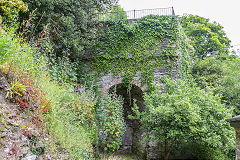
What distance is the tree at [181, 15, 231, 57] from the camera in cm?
1437

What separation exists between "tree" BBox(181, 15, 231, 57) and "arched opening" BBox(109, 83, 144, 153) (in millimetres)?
8241

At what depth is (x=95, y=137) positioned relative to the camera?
5.39 metres

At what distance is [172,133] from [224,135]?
1.62m

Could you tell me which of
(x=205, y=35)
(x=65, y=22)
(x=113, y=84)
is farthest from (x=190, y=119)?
(x=205, y=35)

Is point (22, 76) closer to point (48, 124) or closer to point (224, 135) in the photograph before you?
point (48, 124)

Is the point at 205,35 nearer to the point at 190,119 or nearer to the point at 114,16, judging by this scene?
the point at 114,16

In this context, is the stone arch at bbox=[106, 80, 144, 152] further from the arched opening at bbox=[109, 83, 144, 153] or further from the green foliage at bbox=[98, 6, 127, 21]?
the green foliage at bbox=[98, 6, 127, 21]

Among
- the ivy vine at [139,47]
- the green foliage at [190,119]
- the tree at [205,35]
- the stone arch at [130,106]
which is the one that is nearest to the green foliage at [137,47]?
the ivy vine at [139,47]

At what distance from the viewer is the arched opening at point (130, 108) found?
789 cm

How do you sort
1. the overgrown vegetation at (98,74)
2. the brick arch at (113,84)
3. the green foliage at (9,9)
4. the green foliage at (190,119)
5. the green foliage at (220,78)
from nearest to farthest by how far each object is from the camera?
the overgrown vegetation at (98,74) → the green foliage at (9,9) → the green foliage at (190,119) → the brick arch at (113,84) → the green foliage at (220,78)

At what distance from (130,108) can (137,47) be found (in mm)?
3252

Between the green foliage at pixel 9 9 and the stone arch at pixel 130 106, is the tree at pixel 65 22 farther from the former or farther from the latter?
the stone arch at pixel 130 106

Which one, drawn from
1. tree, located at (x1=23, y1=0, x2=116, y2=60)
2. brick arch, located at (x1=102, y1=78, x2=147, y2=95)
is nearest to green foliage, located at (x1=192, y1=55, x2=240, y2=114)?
brick arch, located at (x1=102, y1=78, x2=147, y2=95)

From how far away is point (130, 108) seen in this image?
9.12 m
